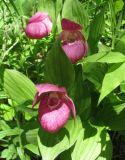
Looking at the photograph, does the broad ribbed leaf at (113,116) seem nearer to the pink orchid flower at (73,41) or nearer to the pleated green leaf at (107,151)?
the pleated green leaf at (107,151)

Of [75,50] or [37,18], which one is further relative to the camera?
[37,18]

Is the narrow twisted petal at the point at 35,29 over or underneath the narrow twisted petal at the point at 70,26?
underneath

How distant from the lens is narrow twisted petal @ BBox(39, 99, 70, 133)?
1179mm

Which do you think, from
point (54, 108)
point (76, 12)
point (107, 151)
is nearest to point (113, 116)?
point (107, 151)

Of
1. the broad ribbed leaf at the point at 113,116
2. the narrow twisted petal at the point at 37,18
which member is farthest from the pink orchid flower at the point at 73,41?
the broad ribbed leaf at the point at 113,116

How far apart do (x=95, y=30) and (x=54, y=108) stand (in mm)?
336

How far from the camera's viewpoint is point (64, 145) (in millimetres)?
1279

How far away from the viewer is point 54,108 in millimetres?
1211

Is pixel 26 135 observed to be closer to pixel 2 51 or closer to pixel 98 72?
pixel 98 72

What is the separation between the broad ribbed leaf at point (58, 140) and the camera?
1.28 meters

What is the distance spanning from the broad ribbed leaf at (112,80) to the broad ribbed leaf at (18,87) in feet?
1.02

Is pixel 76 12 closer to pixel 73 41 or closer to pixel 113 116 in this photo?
pixel 73 41

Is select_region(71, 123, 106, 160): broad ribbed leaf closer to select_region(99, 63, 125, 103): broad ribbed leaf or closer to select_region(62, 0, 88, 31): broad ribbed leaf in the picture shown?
select_region(99, 63, 125, 103): broad ribbed leaf

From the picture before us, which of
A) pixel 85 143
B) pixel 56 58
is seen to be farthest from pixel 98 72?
pixel 85 143
